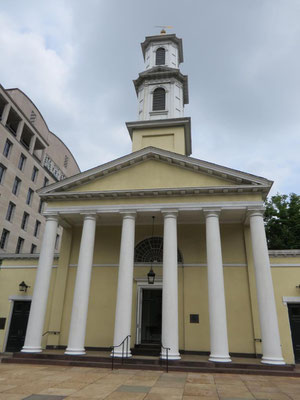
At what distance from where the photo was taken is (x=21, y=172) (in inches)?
1276

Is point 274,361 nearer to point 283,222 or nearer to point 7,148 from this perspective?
point 283,222

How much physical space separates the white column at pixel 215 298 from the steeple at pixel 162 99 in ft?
24.9

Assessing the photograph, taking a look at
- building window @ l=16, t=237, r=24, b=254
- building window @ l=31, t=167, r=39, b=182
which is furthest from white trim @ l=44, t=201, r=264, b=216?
building window @ l=31, t=167, r=39, b=182

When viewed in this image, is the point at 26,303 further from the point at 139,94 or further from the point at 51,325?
the point at 139,94

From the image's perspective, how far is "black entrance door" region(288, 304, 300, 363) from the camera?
1409 centimetres

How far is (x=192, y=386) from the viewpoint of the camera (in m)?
8.52

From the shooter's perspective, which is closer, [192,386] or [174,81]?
[192,386]

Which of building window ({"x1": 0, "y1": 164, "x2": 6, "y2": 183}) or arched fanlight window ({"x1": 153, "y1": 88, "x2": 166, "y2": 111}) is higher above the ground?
arched fanlight window ({"x1": 153, "y1": 88, "x2": 166, "y2": 111})

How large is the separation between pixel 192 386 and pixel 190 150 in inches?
702

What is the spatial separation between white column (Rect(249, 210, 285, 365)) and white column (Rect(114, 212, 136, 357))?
18.0 ft

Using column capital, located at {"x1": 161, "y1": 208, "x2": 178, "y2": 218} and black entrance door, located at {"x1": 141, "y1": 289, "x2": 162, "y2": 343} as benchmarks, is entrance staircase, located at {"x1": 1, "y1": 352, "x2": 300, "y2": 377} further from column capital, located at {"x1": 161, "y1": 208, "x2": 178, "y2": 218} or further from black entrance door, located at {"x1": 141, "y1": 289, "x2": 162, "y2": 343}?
column capital, located at {"x1": 161, "y1": 208, "x2": 178, "y2": 218}

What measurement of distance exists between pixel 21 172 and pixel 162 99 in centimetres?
1867

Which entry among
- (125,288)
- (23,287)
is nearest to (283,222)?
(125,288)

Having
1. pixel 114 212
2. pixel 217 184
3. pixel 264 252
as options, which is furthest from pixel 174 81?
pixel 264 252
